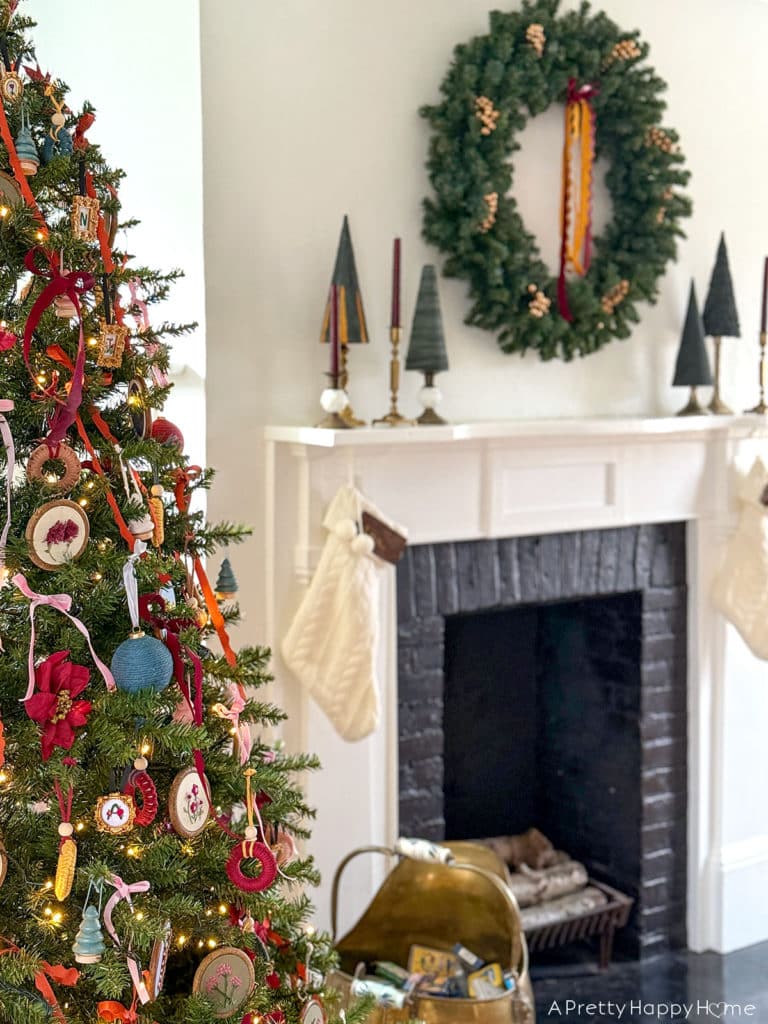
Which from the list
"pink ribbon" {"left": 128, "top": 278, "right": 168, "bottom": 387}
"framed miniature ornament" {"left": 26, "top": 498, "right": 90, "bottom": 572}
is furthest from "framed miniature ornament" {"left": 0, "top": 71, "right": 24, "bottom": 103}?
"framed miniature ornament" {"left": 26, "top": 498, "right": 90, "bottom": 572}

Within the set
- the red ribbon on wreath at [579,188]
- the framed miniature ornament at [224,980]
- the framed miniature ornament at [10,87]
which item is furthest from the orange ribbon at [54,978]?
the red ribbon on wreath at [579,188]

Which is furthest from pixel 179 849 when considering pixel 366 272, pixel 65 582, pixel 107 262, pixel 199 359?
pixel 366 272

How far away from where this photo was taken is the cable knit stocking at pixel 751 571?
10.2 ft

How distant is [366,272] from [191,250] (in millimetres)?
435

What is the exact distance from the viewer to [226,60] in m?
2.40

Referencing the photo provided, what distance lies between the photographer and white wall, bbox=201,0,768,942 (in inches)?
96.5

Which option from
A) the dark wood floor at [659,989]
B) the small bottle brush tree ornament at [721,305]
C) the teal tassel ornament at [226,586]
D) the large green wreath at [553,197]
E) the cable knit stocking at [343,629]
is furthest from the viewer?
the small bottle brush tree ornament at [721,305]

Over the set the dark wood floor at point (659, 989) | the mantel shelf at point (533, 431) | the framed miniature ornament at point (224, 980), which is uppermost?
the mantel shelf at point (533, 431)

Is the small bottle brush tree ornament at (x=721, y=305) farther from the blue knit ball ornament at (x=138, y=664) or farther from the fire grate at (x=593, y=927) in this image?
the blue knit ball ornament at (x=138, y=664)

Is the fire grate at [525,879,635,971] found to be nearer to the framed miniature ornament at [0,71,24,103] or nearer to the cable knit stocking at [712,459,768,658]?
the cable knit stocking at [712,459,768,658]

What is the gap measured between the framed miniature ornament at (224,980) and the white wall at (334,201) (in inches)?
46.4

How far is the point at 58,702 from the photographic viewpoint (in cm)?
133

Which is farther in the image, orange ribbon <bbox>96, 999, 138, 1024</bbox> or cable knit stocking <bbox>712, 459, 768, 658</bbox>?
cable knit stocking <bbox>712, 459, 768, 658</bbox>

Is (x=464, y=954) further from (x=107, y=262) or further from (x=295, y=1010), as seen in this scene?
(x=107, y=262)
